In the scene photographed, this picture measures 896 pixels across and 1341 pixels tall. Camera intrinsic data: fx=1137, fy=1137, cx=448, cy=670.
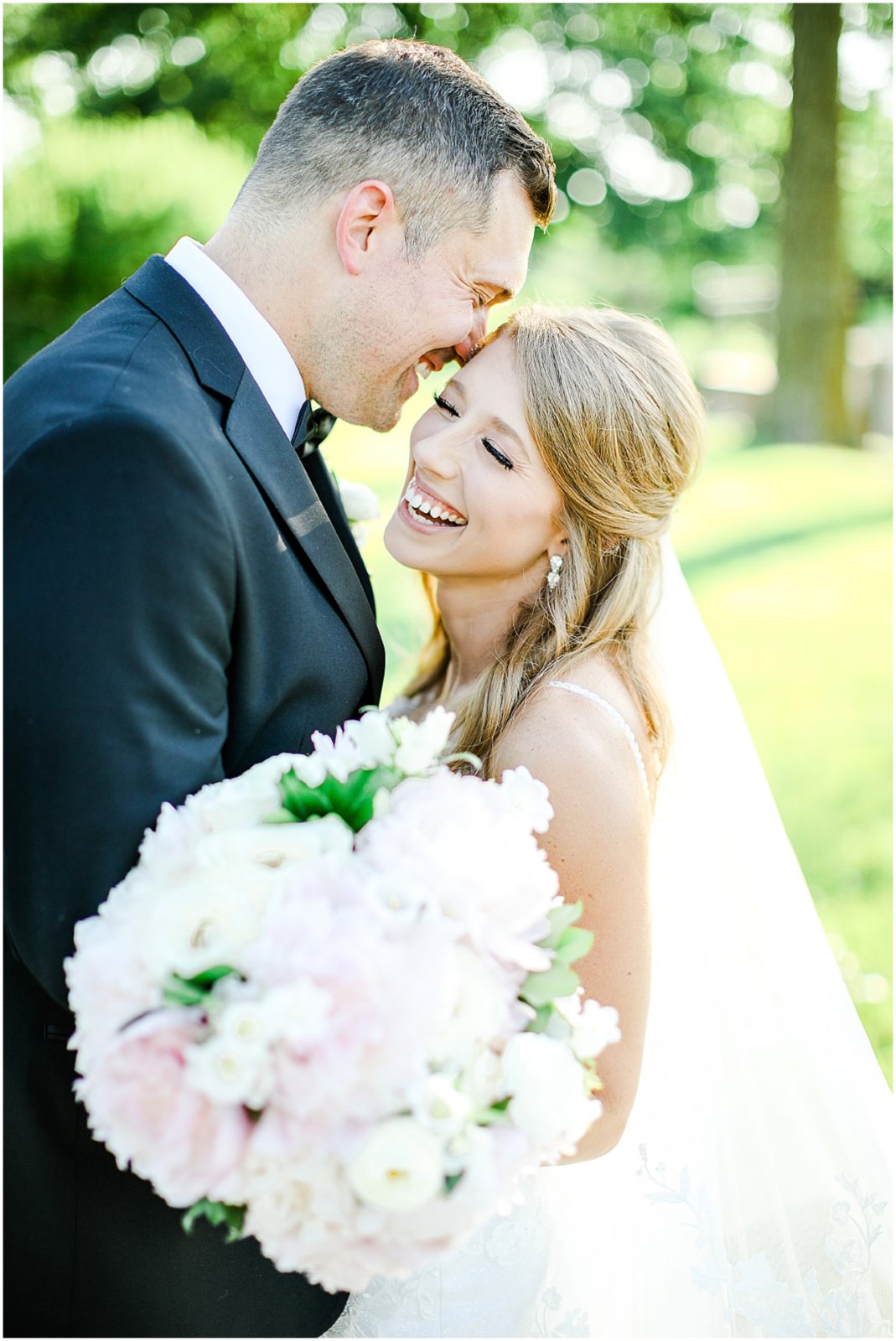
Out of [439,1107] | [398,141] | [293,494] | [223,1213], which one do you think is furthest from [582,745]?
[398,141]

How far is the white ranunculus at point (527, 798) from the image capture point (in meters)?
1.81

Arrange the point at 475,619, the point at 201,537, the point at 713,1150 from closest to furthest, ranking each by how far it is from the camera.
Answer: the point at 201,537
the point at 713,1150
the point at 475,619

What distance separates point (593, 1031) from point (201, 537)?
104 cm

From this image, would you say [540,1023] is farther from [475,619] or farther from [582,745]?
[475,619]

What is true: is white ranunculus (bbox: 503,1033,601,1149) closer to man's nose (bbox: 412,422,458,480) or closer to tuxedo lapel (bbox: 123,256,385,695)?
tuxedo lapel (bbox: 123,256,385,695)

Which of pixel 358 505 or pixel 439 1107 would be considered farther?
pixel 358 505

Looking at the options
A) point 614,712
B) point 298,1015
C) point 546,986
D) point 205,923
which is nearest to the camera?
point 298,1015

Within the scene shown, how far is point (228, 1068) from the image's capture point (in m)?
1.46

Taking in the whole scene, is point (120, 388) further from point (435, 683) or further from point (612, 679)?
point (435, 683)

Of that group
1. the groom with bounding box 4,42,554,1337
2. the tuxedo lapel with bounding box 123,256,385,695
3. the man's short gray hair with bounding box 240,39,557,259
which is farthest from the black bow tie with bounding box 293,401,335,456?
the man's short gray hair with bounding box 240,39,557,259

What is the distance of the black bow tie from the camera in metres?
2.71

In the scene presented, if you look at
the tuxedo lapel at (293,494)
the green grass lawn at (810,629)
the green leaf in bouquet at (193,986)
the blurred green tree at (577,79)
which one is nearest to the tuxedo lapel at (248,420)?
the tuxedo lapel at (293,494)

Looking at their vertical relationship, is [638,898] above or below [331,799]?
below

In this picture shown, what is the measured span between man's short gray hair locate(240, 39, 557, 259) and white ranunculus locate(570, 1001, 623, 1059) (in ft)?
5.92
